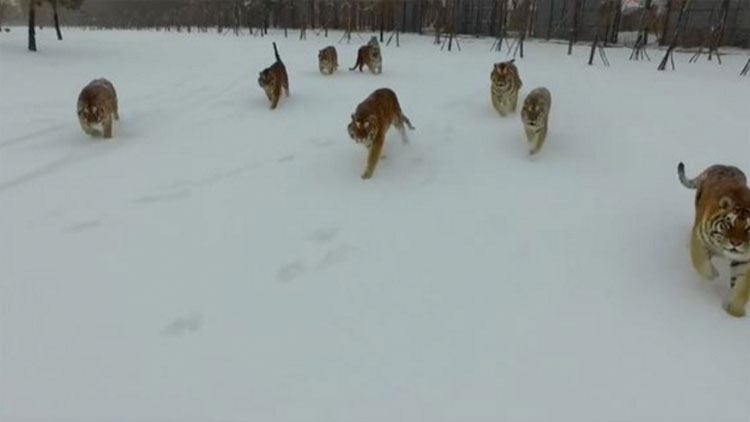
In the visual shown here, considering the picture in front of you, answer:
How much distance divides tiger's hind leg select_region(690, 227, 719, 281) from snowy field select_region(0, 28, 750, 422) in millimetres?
185

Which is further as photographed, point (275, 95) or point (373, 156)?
point (275, 95)

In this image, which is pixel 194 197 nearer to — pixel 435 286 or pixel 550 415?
pixel 435 286

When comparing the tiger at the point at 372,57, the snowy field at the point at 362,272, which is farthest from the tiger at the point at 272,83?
the tiger at the point at 372,57

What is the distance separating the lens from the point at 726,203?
3.24 meters

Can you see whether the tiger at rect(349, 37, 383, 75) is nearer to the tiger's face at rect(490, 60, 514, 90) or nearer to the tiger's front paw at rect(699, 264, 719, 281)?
the tiger's face at rect(490, 60, 514, 90)

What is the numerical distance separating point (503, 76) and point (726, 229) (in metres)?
5.14

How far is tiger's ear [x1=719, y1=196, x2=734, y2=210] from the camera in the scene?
321cm

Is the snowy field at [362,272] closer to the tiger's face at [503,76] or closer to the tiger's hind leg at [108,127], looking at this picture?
the tiger's hind leg at [108,127]

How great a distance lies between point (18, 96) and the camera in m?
9.32

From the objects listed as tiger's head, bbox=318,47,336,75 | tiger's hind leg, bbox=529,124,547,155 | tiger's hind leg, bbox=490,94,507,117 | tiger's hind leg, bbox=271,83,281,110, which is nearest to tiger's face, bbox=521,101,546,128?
tiger's hind leg, bbox=529,124,547,155

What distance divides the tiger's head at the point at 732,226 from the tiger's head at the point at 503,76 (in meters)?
4.92

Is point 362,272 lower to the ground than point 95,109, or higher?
lower

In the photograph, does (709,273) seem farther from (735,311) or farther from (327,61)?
(327,61)

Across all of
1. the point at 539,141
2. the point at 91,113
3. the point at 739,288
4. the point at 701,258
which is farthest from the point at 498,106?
the point at 91,113
